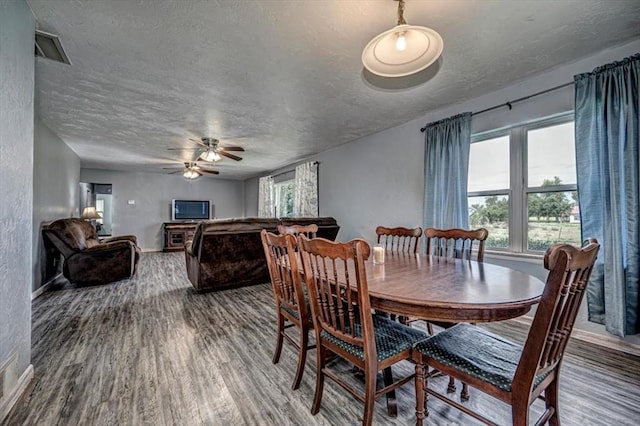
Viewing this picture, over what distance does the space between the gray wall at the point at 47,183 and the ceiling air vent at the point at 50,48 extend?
210cm

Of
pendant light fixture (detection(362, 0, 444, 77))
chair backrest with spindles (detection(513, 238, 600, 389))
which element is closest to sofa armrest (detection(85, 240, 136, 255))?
pendant light fixture (detection(362, 0, 444, 77))

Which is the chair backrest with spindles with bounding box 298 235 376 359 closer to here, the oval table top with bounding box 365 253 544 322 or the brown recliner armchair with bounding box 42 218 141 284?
the oval table top with bounding box 365 253 544 322

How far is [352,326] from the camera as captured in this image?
4.07 ft

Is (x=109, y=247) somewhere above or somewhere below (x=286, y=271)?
below

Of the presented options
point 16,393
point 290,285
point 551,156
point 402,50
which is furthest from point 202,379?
point 551,156

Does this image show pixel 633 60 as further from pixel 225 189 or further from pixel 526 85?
pixel 225 189

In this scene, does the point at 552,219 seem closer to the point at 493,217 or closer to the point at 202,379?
the point at 493,217

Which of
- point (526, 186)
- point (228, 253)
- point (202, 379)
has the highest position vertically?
point (526, 186)

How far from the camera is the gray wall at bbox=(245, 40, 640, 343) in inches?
95.5

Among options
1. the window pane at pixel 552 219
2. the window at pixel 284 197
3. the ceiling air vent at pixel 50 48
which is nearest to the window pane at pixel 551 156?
the window pane at pixel 552 219

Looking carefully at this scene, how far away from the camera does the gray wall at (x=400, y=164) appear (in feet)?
7.96

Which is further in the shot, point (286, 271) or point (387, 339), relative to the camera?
point (286, 271)

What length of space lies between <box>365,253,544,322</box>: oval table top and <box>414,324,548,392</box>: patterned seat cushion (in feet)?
0.71

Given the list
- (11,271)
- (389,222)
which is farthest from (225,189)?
(11,271)
